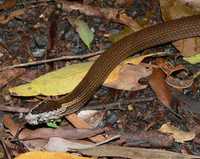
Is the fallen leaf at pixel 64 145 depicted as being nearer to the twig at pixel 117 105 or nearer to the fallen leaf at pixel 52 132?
the fallen leaf at pixel 52 132

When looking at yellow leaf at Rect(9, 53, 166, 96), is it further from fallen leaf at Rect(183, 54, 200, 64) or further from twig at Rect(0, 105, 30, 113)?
fallen leaf at Rect(183, 54, 200, 64)

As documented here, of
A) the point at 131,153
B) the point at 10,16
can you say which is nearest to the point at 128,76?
the point at 131,153

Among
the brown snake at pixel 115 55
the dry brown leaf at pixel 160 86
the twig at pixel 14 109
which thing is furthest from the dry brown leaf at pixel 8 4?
the dry brown leaf at pixel 160 86

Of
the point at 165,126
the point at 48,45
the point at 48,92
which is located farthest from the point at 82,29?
the point at 165,126

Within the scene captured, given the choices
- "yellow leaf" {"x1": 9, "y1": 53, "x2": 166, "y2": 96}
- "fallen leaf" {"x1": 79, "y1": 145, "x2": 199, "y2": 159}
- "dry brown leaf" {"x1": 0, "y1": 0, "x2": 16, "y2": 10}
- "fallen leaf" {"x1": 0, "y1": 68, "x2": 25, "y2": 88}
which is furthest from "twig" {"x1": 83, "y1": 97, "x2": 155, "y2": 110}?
"dry brown leaf" {"x1": 0, "y1": 0, "x2": 16, "y2": 10}

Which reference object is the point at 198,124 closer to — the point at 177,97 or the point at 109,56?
the point at 177,97

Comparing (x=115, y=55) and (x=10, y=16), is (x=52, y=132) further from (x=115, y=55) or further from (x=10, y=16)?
(x=10, y=16)
